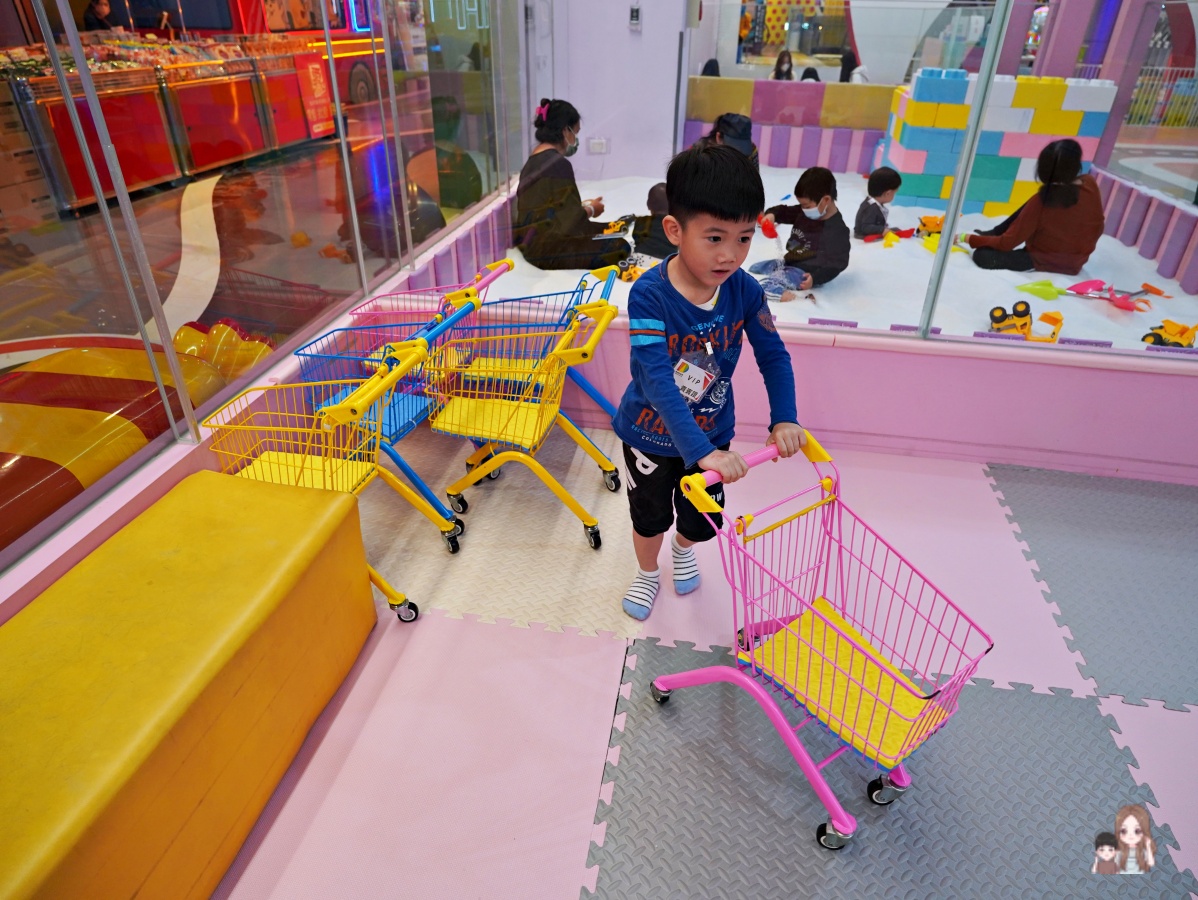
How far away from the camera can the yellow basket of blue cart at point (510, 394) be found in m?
2.51

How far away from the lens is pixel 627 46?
3320 mm

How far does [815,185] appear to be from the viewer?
10.1ft

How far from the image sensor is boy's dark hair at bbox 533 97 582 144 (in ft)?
11.1

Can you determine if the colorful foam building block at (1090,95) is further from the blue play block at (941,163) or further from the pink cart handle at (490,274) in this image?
the pink cart handle at (490,274)

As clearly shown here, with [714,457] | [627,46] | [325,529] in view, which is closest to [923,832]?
[714,457]

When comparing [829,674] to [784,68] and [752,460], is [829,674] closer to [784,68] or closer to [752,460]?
[752,460]

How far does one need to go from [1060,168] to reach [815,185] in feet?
3.13

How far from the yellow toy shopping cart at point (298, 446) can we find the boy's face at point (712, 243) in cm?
77

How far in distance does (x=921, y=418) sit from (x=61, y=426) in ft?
10.3

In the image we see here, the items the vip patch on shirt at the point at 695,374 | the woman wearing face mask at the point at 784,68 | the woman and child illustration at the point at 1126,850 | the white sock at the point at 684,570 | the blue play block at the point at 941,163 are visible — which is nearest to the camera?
the woman and child illustration at the point at 1126,850

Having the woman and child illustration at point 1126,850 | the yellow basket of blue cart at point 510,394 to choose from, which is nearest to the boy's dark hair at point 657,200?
the yellow basket of blue cart at point 510,394

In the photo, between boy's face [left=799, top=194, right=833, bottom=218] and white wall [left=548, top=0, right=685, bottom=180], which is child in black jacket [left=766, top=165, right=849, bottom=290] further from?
white wall [left=548, top=0, right=685, bottom=180]

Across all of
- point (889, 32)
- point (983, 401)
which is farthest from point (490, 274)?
point (983, 401)

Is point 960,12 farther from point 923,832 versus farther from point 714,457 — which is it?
point 923,832
